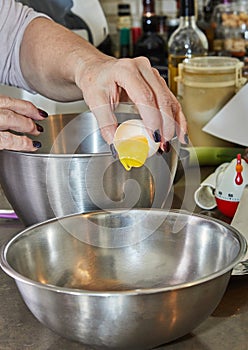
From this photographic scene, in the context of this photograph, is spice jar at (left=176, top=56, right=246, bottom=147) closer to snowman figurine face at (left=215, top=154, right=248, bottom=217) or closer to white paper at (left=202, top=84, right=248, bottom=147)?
white paper at (left=202, top=84, right=248, bottom=147)

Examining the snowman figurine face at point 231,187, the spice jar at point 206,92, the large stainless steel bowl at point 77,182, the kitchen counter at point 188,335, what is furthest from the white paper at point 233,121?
the kitchen counter at point 188,335

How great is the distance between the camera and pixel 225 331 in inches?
26.6

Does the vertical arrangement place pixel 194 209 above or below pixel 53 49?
below

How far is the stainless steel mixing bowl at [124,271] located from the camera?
0.57 metres

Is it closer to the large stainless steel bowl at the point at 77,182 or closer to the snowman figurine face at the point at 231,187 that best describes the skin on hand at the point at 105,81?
the large stainless steel bowl at the point at 77,182

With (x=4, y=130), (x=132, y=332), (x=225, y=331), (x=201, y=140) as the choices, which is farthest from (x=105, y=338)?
(x=201, y=140)

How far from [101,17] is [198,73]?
1.93 ft

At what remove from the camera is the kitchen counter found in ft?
2.15

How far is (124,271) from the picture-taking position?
2.43 feet

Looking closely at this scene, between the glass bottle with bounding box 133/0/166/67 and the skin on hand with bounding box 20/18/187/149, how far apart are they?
0.77m

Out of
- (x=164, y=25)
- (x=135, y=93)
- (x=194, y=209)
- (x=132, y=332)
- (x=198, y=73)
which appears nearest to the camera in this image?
(x=132, y=332)

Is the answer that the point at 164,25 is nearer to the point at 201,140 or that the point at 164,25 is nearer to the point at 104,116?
the point at 201,140

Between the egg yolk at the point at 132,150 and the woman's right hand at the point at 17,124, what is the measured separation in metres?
0.12

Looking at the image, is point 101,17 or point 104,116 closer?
point 104,116
